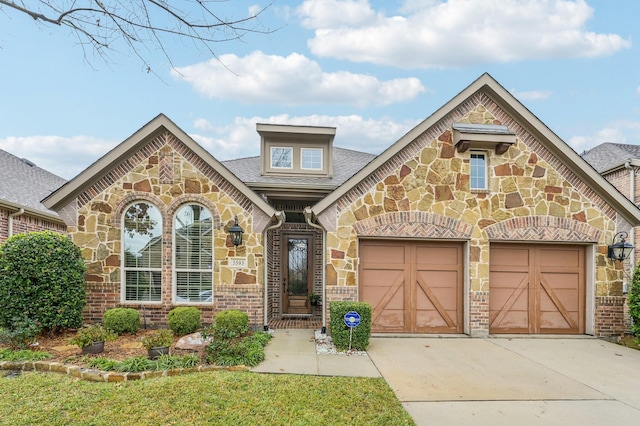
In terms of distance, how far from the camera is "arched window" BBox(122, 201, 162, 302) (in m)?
8.52

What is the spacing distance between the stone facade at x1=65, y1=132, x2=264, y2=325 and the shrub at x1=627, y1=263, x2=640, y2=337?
8.53 metres

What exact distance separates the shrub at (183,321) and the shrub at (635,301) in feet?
32.4

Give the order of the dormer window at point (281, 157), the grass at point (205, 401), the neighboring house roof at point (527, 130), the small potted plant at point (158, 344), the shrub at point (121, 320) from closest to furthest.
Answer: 1. the grass at point (205, 401)
2. the small potted plant at point (158, 344)
3. the shrub at point (121, 320)
4. the neighboring house roof at point (527, 130)
5. the dormer window at point (281, 157)

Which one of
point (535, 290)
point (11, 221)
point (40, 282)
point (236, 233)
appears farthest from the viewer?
point (11, 221)

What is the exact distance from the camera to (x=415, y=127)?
8391mm

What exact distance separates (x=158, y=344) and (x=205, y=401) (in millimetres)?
2186

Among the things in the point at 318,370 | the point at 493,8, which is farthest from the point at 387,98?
the point at 318,370

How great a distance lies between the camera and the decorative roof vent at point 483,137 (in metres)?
8.16

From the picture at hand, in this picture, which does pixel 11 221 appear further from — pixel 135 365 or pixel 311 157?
pixel 311 157

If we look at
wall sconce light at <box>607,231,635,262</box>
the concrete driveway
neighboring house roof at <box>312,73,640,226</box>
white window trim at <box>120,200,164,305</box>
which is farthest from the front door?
wall sconce light at <box>607,231,635,262</box>

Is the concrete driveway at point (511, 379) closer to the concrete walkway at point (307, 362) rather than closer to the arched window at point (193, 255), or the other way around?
the concrete walkway at point (307, 362)

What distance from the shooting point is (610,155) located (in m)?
14.1

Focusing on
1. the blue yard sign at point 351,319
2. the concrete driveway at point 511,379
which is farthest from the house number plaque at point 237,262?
the concrete driveway at point 511,379

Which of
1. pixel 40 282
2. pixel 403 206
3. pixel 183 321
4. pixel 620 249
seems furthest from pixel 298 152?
pixel 620 249
